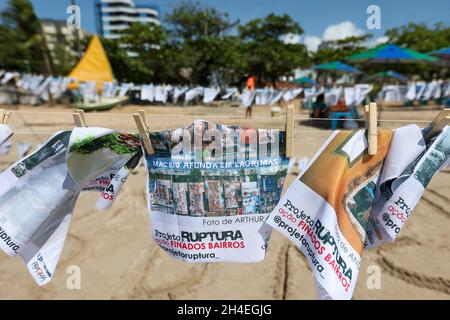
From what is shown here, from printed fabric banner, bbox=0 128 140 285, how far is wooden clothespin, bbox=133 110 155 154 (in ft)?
0.50

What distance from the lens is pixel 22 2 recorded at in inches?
943

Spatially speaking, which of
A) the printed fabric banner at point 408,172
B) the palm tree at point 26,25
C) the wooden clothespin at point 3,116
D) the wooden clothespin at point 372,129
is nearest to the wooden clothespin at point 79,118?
the wooden clothespin at point 3,116

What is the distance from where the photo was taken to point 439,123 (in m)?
1.60

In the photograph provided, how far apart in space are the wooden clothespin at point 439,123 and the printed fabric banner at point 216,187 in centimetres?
74

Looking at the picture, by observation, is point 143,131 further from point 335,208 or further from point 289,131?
point 335,208

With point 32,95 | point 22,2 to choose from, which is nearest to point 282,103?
point 32,95

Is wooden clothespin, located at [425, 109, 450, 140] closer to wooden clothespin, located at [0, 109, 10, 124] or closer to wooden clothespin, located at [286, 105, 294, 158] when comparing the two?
wooden clothespin, located at [286, 105, 294, 158]

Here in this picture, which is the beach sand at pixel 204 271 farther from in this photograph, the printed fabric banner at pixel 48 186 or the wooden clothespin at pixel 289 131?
the wooden clothespin at pixel 289 131

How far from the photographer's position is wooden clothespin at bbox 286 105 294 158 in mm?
1615

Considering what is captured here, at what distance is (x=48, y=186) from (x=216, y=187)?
0.96 meters

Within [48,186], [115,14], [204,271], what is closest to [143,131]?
[48,186]

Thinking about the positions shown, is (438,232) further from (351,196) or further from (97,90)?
(97,90)
